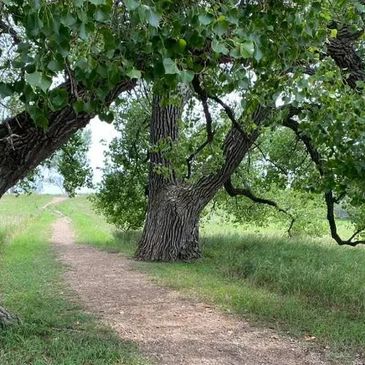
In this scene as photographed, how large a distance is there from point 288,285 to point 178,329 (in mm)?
3687

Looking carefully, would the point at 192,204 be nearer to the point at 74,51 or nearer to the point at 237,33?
the point at 74,51

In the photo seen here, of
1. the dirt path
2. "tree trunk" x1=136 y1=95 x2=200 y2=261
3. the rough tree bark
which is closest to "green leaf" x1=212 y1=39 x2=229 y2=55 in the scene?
the dirt path

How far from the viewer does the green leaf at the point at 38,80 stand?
2.07 m

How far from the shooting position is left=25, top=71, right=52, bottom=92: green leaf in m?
2.07

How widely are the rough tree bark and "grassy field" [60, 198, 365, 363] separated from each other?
2.71ft

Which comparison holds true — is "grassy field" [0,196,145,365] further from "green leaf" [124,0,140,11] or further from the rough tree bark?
the rough tree bark

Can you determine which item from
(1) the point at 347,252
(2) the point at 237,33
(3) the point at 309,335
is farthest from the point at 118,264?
(2) the point at 237,33

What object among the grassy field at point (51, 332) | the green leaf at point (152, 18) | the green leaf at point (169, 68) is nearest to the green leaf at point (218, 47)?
the green leaf at point (169, 68)

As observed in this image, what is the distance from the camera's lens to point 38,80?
2086 mm

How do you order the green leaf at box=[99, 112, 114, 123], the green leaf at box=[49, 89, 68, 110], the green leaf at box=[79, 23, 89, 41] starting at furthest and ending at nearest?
1. the green leaf at box=[99, 112, 114, 123]
2. the green leaf at box=[49, 89, 68, 110]
3. the green leaf at box=[79, 23, 89, 41]

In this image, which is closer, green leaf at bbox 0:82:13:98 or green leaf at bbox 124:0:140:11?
green leaf at bbox 124:0:140:11

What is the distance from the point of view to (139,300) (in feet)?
26.2

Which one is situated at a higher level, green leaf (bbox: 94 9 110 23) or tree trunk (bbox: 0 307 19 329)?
green leaf (bbox: 94 9 110 23)

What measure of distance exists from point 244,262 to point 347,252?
3.75m
